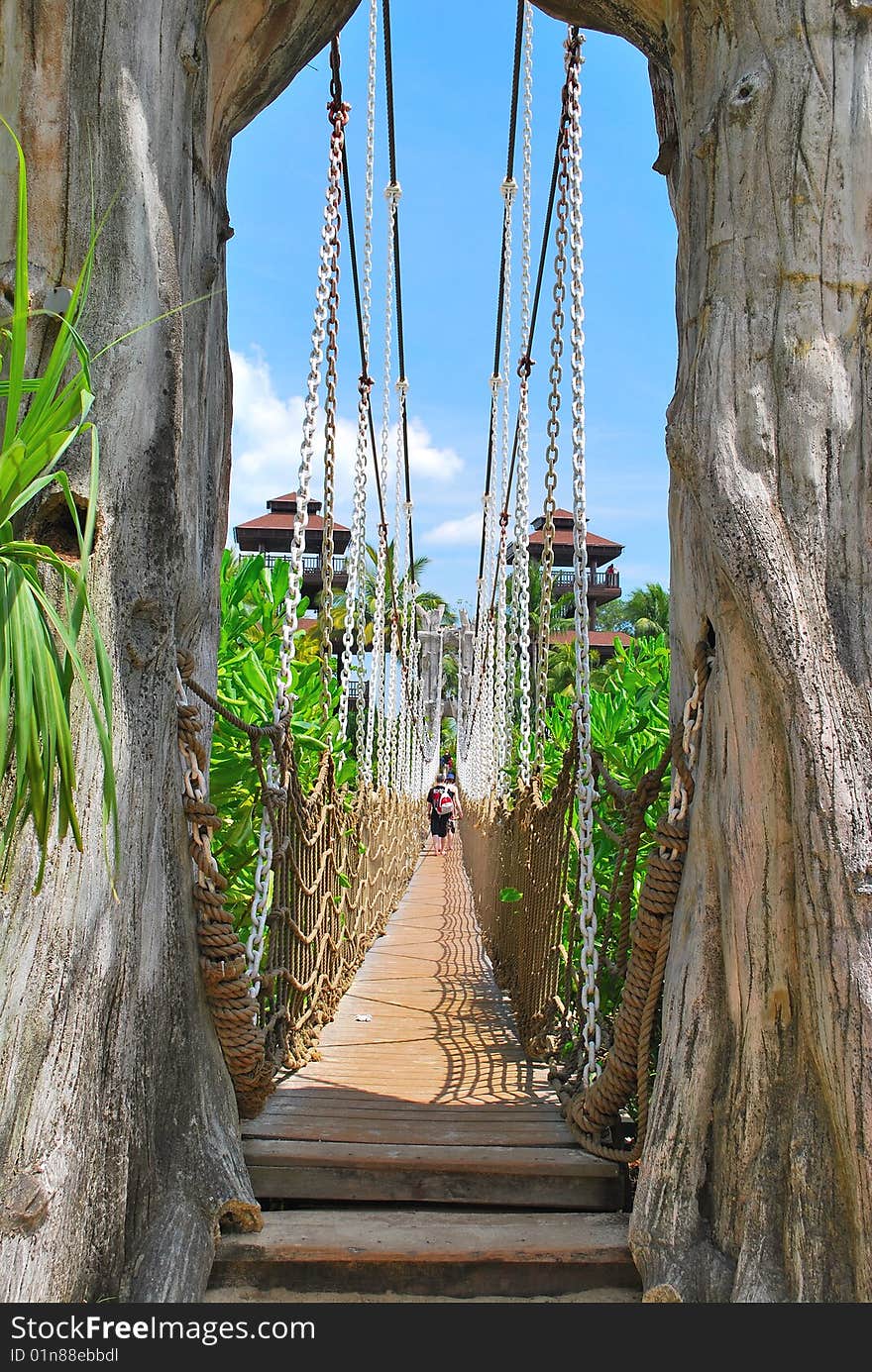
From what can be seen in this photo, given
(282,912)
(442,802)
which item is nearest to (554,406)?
(282,912)

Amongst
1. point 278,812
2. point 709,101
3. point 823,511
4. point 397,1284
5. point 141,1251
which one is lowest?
point 397,1284

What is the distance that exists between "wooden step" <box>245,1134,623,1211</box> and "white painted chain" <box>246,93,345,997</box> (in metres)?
0.31

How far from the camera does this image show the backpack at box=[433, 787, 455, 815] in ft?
39.1

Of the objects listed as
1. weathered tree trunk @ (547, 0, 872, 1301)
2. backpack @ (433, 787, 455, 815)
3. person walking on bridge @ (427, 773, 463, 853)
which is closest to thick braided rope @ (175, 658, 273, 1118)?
weathered tree trunk @ (547, 0, 872, 1301)

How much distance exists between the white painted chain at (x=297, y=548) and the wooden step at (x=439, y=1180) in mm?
305

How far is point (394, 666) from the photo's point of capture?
6.43 metres

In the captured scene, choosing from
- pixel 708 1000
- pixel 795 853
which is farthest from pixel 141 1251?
pixel 795 853

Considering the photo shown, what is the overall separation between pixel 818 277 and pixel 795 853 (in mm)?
776

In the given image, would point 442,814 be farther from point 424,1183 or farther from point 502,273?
point 424,1183

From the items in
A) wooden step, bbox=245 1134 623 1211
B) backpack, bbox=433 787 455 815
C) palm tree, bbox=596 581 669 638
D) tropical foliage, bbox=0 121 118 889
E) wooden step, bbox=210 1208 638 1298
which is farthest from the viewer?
palm tree, bbox=596 581 669 638

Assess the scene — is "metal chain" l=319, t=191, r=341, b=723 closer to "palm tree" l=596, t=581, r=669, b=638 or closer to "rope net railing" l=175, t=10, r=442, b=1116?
"rope net railing" l=175, t=10, r=442, b=1116

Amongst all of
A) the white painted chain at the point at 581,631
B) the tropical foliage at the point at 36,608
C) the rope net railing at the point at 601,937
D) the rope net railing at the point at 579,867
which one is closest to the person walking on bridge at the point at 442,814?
the rope net railing at the point at 579,867

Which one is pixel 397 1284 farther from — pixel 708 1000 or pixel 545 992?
pixel 545 992

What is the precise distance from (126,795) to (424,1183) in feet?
2.82
